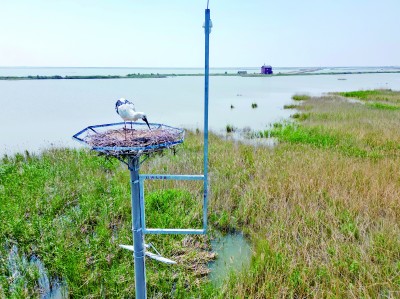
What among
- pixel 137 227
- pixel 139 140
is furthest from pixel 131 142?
pixel 137 227

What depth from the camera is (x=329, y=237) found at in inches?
164

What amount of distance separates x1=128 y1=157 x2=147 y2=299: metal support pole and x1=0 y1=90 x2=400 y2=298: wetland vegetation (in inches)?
18.5

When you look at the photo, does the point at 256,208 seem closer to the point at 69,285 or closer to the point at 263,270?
the point at 263,270

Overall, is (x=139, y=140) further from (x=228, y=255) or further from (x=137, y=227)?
(x=228, y=255)

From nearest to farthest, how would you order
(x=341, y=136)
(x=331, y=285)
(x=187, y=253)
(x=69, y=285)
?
(x=331, y=285), (x=69, y=285), (x=187, y=253), (x=341, y=136)

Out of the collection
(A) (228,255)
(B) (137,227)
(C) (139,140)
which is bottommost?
(A) (228,255)

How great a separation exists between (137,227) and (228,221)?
8.95ft

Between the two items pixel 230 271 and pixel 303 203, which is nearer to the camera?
pixel 230 271

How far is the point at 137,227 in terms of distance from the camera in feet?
7.73

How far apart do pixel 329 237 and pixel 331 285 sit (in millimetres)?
1188

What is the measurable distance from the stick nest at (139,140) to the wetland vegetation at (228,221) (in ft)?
1.52

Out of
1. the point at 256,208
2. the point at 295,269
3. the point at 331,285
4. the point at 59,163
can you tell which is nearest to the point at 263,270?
the point at 295,269

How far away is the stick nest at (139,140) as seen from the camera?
2049 mm

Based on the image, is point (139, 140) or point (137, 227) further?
point (137, 227)
